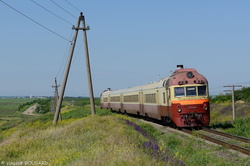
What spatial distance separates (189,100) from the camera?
20578 millimetres

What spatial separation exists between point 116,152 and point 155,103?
1632 centimetres

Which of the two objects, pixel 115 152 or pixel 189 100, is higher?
pixel 189 100

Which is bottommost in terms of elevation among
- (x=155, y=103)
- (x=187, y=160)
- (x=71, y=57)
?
(x=187, y=160)

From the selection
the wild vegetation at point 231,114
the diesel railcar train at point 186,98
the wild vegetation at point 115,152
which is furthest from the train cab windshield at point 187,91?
the wild vegetation at point 115,152

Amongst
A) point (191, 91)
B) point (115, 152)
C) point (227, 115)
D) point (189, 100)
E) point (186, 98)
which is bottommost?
point (227, 115)

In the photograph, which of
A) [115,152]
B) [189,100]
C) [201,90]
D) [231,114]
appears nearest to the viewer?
[115,152]

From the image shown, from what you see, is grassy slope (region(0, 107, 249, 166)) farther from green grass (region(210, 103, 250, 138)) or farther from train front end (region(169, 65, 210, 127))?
green grass (region(210, 103, 250, 138))

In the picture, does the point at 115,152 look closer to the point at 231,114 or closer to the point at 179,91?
the point at 179,91

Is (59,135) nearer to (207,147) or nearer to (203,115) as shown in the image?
(207,147)

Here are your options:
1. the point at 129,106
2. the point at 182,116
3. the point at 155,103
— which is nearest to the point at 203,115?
the point at 182,116

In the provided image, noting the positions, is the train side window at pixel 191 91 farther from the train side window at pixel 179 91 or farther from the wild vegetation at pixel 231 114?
the wild vegetation at pixel 231 114

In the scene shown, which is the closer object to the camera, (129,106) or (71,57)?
(71,57)

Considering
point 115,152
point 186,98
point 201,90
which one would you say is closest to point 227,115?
point 201,90

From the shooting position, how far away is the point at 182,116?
20516 mm
